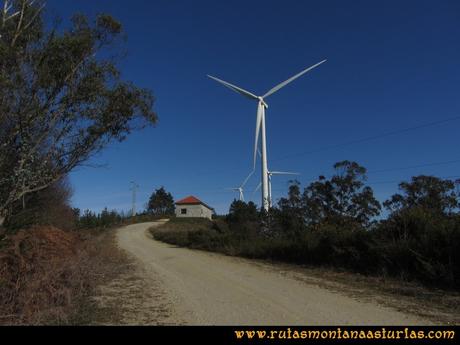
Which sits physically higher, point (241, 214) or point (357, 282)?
point (241, 214)

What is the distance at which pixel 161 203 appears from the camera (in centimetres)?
13250

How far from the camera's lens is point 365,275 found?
1562 cm

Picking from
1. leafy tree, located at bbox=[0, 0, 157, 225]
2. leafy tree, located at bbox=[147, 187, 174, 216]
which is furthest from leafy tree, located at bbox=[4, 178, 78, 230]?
leafy tree, located at bbox=[147, 187, 174, 216]

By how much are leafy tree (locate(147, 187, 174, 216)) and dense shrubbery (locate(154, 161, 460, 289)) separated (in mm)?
92622

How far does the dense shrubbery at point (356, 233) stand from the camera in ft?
45.4

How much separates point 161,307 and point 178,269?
27.9 ft

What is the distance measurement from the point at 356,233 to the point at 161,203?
118 metres

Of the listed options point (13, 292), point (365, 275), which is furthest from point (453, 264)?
point (13, 292)

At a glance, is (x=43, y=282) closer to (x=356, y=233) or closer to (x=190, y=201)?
(x=356, y=233)

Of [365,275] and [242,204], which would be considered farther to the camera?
[242,204]

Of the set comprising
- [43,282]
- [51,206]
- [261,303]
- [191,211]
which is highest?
[191,211]

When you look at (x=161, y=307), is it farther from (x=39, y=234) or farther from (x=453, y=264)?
(x=453, y=264)

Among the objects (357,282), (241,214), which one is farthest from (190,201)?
(357,282)

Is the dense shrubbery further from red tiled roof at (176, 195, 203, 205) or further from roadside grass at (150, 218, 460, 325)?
red tiled roof at (176, 195, 203, 205)
